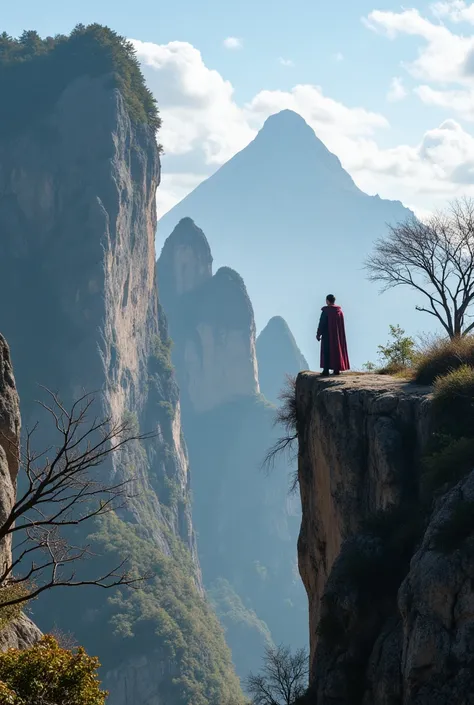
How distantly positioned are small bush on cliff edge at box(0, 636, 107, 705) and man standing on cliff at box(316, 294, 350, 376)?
9191 millimetres

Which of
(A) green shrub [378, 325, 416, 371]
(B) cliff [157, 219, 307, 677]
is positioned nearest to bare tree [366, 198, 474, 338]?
(A) green shrub [378, 325, 416, 371]

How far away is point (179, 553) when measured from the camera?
11288cm

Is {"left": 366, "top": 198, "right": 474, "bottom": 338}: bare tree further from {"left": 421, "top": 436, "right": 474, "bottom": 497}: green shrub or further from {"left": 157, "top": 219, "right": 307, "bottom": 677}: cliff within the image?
{"left": 157, "top": 219, "right": 307, "bottom": 677}: cliff

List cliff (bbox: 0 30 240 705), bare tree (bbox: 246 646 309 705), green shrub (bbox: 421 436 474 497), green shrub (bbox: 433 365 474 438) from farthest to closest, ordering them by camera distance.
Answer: cliff (bbox: 0 30 240 705), bare tree (bbox: 246 646 309 705), green shrub (bbox: 433 365 474 438), green shrub (bbox: 421 436 474 497)

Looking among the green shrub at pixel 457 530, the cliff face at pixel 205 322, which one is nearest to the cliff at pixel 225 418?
the cliff face at pixel 205 322

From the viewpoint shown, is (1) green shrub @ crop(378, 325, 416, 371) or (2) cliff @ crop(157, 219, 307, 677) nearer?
(1) green shrub @ crop(378, 325, 416, 371)

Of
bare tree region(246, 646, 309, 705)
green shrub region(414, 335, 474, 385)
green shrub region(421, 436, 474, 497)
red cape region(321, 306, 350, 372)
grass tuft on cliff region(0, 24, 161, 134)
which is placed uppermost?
grass tuft on cliff region(0, 24, 161, 134)

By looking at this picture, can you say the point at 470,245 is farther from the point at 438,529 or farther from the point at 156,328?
the point at 156,328

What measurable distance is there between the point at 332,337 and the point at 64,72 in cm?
10829

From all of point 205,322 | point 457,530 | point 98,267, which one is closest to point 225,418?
point 205,322

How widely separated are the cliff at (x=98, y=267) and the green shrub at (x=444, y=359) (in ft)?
258

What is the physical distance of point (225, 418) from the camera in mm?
197625

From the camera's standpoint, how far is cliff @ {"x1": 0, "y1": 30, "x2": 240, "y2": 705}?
104062 millimetres

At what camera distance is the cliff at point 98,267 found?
341ft
